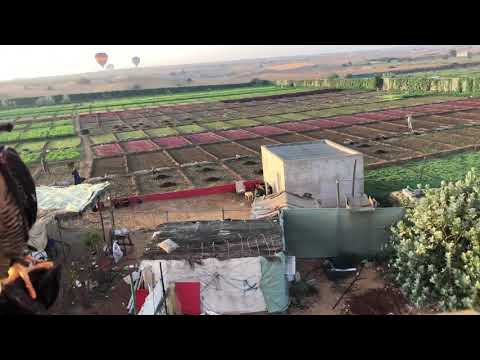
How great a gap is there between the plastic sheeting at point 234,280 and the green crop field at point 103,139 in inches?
1076

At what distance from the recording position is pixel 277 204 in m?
13.0

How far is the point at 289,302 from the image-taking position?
9828mm

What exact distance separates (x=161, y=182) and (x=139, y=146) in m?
11.2

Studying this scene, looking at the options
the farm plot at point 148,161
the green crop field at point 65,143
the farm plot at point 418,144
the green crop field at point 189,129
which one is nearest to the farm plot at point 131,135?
the green crop field at point 189,129

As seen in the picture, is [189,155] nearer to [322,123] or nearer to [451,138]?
[322,123]

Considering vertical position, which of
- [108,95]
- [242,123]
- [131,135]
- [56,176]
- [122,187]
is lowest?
[56,176]

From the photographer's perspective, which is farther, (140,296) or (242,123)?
(242,123)

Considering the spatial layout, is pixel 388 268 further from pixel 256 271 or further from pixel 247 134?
pixel 247 134

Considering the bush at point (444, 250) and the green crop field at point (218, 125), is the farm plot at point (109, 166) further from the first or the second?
the bush at point (444, 250)

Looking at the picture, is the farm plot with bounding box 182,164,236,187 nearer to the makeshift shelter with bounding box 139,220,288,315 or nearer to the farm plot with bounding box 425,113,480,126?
the makeshift shelter with bounding box 139,220,288,315

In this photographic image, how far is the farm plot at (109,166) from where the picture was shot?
23.8m

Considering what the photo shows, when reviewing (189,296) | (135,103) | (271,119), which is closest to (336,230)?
(189,296)

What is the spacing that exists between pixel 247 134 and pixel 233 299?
24.6 metres
